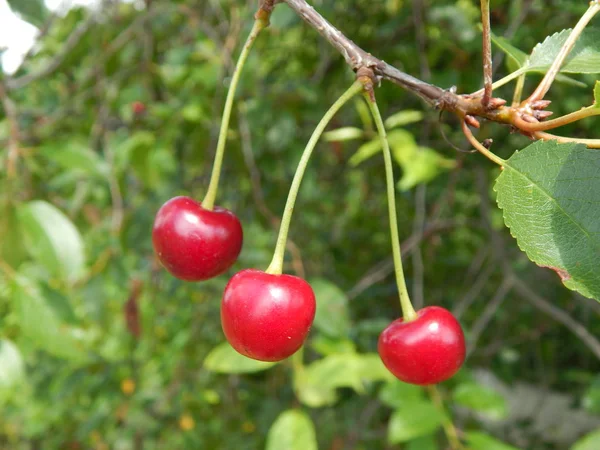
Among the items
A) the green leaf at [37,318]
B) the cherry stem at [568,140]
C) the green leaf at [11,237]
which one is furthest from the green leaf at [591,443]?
the green leaf at [11,237]

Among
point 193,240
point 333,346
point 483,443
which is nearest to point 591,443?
point 483,443

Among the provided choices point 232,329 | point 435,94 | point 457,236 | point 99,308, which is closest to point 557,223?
point 435,94

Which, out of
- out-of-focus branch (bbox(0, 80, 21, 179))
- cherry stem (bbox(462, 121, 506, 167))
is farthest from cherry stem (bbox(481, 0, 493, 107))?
out-of-focus branch (bbox(0, 80, 21, 179))

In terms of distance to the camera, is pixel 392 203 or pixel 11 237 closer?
pixel 392 203

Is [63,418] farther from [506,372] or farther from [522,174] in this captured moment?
[522,174]

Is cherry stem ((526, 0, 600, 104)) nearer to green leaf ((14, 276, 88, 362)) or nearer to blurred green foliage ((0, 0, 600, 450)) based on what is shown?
blurred green foliage ((0, 0, 600, 450))

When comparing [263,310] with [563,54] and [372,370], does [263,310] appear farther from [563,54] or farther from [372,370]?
[372,370]

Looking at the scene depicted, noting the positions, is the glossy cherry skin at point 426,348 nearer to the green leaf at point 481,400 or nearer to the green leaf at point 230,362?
the green leaf at point 230,362
